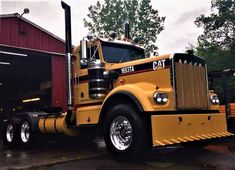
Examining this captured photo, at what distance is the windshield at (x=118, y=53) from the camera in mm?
9562

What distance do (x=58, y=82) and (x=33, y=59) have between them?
2.03 metres

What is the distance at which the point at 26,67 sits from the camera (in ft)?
67.1

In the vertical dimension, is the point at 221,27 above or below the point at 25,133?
above

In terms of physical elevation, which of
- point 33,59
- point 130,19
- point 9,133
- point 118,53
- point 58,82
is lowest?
point 9,133

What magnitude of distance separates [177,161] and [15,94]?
63.4 ft

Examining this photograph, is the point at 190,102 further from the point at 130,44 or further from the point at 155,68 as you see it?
the point at 130,44

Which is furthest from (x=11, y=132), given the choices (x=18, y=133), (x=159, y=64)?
(x=159, y=64)

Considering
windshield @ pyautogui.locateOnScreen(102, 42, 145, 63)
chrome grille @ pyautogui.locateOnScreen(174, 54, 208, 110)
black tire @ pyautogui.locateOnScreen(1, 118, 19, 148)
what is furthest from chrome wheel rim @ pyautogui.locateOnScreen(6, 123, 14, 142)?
chrome grille @ pyautogui.locateOnScreen(174, 54, 208, 110)

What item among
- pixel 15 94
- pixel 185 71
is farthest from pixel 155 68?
pixel 15 94

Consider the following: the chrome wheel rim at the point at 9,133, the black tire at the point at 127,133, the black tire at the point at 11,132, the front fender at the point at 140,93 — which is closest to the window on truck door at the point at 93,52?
the front fender at the point at 140,93

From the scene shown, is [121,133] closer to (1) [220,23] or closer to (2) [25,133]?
(2) [25,133]

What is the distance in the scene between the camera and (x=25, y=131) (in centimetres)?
1176

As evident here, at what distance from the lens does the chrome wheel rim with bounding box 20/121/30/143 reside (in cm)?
1156

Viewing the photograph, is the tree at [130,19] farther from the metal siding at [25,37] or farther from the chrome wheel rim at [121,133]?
the chrome wheel rim at [121,133]
